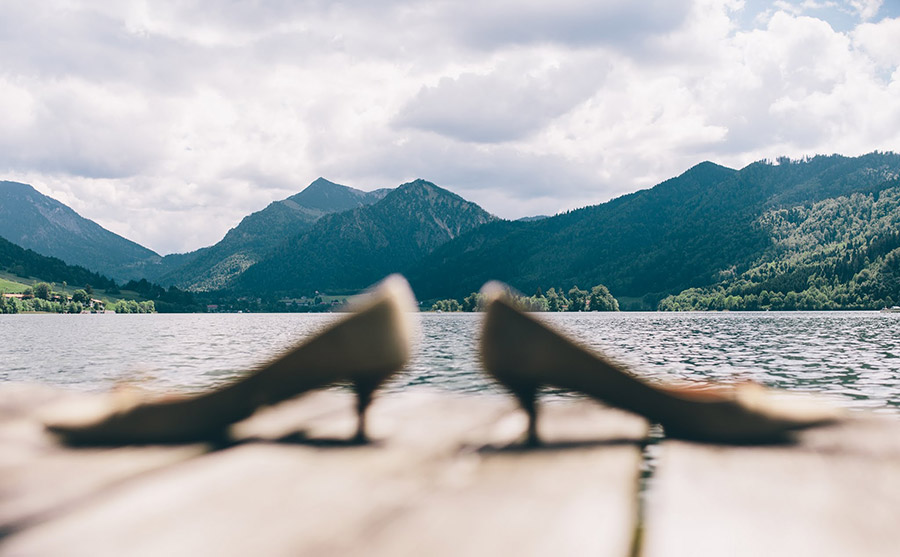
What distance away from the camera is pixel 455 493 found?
14.4 ft

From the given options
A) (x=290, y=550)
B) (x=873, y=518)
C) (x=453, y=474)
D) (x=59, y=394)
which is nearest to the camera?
(x=290, y=550)

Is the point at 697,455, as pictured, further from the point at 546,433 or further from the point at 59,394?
the point at 59,394

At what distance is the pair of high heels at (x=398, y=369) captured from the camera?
482 cm

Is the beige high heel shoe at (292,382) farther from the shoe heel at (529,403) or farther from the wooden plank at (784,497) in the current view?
the wooden plank at (784,497)

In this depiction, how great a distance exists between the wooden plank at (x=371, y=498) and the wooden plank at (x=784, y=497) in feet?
1.10

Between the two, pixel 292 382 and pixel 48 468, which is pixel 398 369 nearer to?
pixel 292 382

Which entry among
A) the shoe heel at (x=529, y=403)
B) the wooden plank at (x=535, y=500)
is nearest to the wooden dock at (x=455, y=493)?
the wooden plank at (x=535, y=500)

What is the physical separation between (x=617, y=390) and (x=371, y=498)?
2.31 m

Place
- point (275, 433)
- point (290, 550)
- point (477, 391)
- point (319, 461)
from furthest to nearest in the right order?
point (477, 391) → point (275, 433) → point (319, 461) → point (290, 550)

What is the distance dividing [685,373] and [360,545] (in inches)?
987

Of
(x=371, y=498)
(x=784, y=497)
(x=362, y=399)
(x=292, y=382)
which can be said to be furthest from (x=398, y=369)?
(x=784, y=497)

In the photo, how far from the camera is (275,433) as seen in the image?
5805 millimetres

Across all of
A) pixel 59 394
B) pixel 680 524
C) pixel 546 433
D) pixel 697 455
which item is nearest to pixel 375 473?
pixel 546 433

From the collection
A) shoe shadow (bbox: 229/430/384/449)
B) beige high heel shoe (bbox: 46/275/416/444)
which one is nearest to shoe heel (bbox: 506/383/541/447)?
beige high heel shoe (bbox: 46/275/416/444)
